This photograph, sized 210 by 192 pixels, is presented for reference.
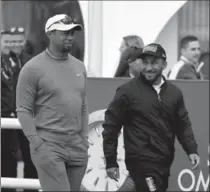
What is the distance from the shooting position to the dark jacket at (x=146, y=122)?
9039 millimetres

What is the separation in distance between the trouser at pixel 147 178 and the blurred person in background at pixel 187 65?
3009mm

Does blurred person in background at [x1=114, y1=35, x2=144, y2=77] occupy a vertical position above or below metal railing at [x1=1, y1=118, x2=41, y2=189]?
above

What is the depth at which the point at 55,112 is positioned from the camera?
29.8ft

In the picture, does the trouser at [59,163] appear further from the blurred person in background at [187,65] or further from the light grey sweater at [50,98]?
the blurred person in background at [187,65]

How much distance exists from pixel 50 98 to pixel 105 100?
6.80ft

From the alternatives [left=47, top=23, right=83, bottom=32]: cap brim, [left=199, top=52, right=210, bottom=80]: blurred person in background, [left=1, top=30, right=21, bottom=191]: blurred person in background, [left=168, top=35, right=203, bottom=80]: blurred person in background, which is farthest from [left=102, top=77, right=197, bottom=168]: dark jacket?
[left=199, top=52, right=210, bottom=80]: blurred person in background

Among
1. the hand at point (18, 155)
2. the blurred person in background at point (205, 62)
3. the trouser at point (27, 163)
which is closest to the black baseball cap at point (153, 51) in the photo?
the trouser at point (27, 163)

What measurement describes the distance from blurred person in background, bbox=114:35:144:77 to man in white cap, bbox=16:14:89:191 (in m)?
1.66

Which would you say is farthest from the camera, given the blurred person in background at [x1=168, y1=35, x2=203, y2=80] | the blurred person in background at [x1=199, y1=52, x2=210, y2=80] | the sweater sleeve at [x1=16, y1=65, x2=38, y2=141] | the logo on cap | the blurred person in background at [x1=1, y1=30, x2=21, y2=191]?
the blurred person in background at [x1=199, y1=52, x2=210, y2=80]

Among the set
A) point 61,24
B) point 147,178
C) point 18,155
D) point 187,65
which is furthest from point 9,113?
point 147,178

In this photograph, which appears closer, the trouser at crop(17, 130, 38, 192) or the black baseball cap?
the black baseball cap

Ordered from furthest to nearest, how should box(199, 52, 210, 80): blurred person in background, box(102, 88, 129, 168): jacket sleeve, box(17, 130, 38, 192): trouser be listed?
box(199, 52, 210, 80): blurred person in background
box(17, 130, 38, 192): trouser
box(102, 88, 129, 168): jacket sleeve

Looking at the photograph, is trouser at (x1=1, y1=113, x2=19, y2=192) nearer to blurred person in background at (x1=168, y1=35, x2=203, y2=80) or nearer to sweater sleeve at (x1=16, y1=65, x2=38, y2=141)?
blurred person in background at (x1=168, y1=35, x2=203, y2=80)

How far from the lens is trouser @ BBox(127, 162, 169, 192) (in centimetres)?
902
